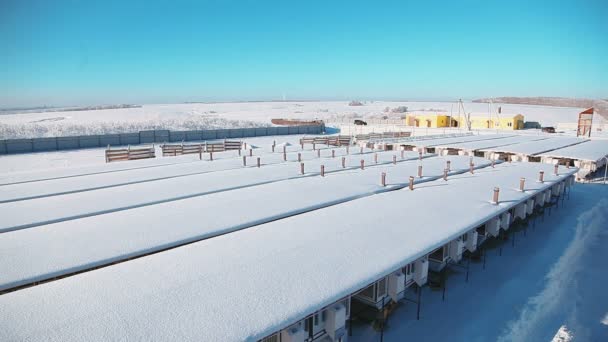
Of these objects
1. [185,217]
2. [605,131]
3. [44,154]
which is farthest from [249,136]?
[605,131]

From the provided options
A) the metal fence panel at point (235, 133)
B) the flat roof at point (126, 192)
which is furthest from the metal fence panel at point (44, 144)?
the flat roof at point (126, 192)

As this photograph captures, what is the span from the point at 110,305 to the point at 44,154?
1435 inches

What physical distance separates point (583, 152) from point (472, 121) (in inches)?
1333

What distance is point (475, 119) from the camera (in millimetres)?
61906

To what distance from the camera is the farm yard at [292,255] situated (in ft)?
21.9

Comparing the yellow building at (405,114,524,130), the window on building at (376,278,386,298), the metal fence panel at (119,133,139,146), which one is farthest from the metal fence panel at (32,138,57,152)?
the yellow building at (405,114,524,130)

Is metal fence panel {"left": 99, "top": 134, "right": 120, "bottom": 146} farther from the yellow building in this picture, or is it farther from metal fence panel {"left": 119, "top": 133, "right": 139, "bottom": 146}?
the yellow building

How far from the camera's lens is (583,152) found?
29.8m

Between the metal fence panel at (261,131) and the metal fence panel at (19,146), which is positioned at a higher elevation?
the metal fence panel at (261,131)

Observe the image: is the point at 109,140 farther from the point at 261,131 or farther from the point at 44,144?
the point at 261,131

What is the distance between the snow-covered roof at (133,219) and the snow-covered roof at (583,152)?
16.2 meters

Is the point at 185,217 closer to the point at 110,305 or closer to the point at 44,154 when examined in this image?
the point at 110,305

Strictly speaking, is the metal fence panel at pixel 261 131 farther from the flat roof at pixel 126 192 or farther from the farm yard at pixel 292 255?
the farm yard at pixel 292 255

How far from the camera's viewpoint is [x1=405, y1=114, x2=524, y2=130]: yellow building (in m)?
60.4
